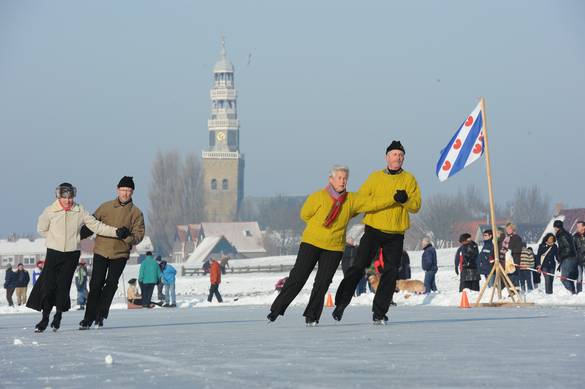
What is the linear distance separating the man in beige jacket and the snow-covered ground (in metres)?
8.37

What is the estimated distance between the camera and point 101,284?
43.6 ft

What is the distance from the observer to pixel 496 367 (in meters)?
7.53

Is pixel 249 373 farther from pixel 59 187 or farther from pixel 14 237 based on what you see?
pixel 14 237

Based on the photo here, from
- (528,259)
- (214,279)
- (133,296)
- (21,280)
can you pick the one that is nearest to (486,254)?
(528,259)

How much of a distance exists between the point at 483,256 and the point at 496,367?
763 inches

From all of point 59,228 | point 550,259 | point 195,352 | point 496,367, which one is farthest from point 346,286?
point 550,259

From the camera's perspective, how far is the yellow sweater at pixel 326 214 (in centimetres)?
1229

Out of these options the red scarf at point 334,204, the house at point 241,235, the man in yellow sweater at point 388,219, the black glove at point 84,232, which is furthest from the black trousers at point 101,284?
the house at point 241,235

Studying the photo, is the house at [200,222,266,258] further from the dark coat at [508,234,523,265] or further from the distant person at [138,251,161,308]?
the dark coat at [508,234,523,265]

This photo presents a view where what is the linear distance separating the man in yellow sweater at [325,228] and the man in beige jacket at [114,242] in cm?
163

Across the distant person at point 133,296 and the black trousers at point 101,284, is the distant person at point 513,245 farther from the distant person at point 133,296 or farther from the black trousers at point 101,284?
the black trousers at point 101,284

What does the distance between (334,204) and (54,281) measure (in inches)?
112

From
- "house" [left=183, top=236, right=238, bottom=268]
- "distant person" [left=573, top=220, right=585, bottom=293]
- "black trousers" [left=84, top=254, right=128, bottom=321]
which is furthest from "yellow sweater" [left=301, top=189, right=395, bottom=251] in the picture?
"house" [left=183, top=236, right=238, bottom=268]

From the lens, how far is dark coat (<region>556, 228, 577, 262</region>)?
904 inches
